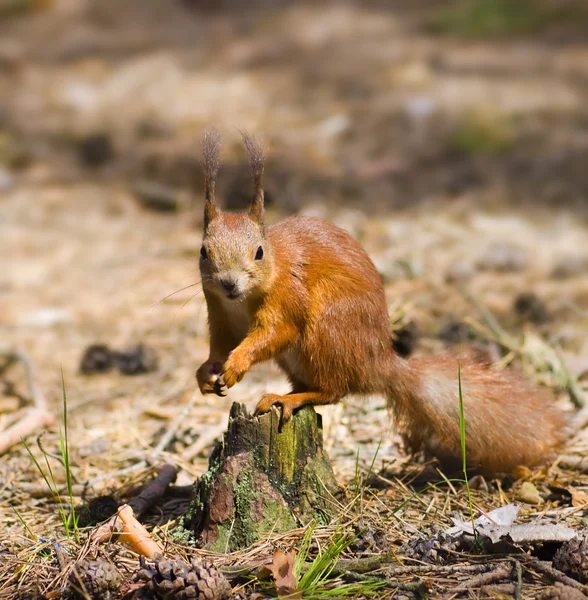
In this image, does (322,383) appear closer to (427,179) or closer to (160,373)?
(160,373)

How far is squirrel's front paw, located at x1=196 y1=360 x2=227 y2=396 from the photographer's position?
230 centimetres

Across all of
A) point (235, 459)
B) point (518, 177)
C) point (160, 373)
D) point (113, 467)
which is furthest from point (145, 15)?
point (235, 459)

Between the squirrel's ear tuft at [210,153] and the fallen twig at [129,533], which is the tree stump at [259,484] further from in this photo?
the squirrel's ear tuft at [210,153]

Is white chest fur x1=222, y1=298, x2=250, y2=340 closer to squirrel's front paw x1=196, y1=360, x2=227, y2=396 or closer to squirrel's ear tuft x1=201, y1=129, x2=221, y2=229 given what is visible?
squirrel's front paw x1=196, y1=360, x2=227, y2=396

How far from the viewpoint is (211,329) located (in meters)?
2.48

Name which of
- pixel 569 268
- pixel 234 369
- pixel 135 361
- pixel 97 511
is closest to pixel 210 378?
pixel 234 369

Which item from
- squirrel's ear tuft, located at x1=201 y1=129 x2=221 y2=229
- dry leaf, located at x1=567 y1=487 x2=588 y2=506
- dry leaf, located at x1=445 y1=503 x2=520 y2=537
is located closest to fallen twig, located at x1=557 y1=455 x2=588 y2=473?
dry leaf, located at x1=567 y1=487 x2=588 y2=506

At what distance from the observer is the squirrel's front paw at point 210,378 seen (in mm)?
2305

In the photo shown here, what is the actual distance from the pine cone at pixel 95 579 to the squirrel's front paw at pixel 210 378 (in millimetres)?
596

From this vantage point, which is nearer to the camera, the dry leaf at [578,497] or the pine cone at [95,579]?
the pine cone at [95,579]

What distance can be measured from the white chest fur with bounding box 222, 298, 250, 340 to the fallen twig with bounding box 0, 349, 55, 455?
0.81 meters

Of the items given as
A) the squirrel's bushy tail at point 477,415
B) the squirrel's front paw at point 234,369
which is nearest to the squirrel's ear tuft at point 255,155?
the squirrel's front paw at point 234,369

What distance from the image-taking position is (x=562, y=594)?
1740mm

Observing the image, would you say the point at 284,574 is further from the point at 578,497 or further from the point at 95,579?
the point at 578,497
